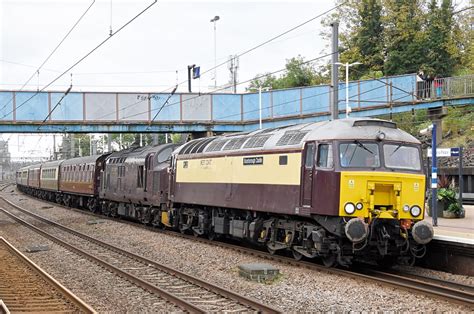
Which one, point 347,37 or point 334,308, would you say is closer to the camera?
point 334,308

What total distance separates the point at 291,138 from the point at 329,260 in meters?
3.22

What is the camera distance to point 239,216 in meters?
18.3

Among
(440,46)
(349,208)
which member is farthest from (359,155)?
(440,46)

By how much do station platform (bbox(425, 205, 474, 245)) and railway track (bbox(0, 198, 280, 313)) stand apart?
579cm

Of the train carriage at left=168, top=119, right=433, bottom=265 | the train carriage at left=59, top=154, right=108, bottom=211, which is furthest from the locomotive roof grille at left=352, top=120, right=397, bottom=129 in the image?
the train carriage at left=59, top=154, right=108, bottom=211

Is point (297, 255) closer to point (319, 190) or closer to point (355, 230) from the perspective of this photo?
point (319, 190)

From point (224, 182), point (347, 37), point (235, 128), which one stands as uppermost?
point (347, 37)

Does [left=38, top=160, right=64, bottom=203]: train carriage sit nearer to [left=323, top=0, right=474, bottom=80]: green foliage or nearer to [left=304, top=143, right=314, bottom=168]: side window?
[left=323, top=0, right=474, bottom=80]: green foliage

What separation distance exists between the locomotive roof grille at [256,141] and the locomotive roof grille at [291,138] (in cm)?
86

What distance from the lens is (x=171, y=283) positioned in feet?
41.7

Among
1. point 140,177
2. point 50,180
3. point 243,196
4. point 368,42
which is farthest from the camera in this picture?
point 368,42

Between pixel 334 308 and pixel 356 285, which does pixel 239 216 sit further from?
pixel 334 308

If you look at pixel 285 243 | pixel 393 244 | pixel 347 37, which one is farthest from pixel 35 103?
pixel 347 37

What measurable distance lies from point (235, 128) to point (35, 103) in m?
12.2
